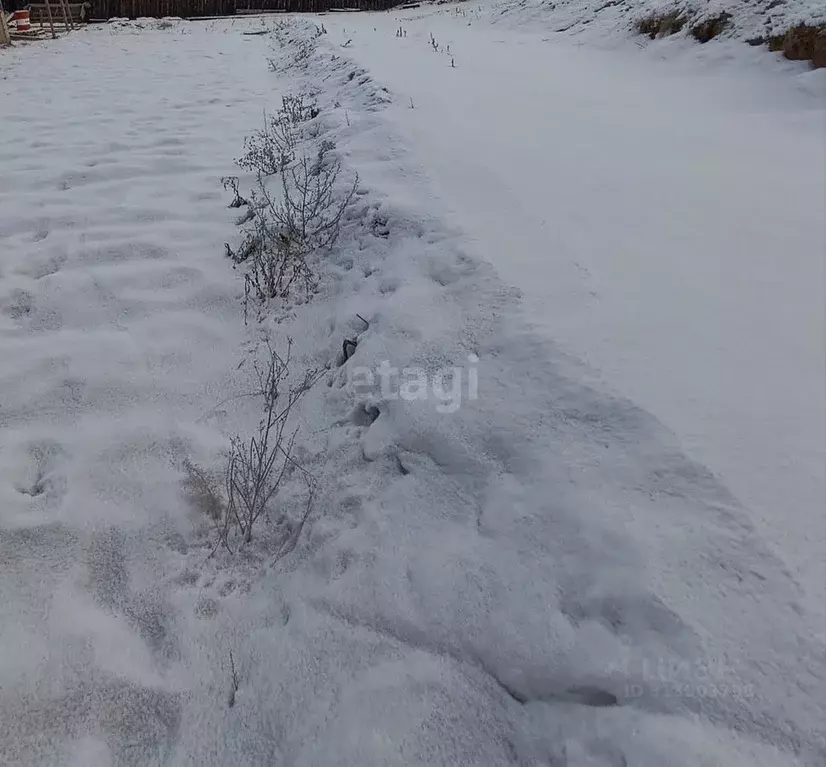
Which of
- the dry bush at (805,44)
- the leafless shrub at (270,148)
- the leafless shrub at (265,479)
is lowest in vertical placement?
the leafless shrub at (265,479)

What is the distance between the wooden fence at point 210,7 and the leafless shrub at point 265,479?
23.2 metres

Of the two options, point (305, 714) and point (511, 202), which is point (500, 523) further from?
point (511, 202)

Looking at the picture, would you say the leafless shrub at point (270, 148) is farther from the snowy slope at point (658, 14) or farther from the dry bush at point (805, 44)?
the snowy slope at point (658, 14)

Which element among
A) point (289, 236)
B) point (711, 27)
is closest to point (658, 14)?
point (711, 27)

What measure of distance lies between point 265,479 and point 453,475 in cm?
64

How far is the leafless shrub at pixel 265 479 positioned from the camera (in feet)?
6.08

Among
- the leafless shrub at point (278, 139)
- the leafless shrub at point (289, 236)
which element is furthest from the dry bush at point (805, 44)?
the leafless shrub at point (278, 139)

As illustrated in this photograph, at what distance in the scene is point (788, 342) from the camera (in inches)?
73.6

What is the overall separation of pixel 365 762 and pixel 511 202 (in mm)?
2610

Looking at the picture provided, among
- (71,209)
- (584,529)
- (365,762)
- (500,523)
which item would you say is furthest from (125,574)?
(71,209)

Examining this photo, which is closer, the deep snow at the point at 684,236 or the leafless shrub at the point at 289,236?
the deep snow at the point at 684,236

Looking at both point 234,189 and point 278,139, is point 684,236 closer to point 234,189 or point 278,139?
point 234,189

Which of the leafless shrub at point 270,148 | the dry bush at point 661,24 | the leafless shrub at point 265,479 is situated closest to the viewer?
the leafless shrub at point 265,479

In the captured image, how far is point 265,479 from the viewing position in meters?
1.97
